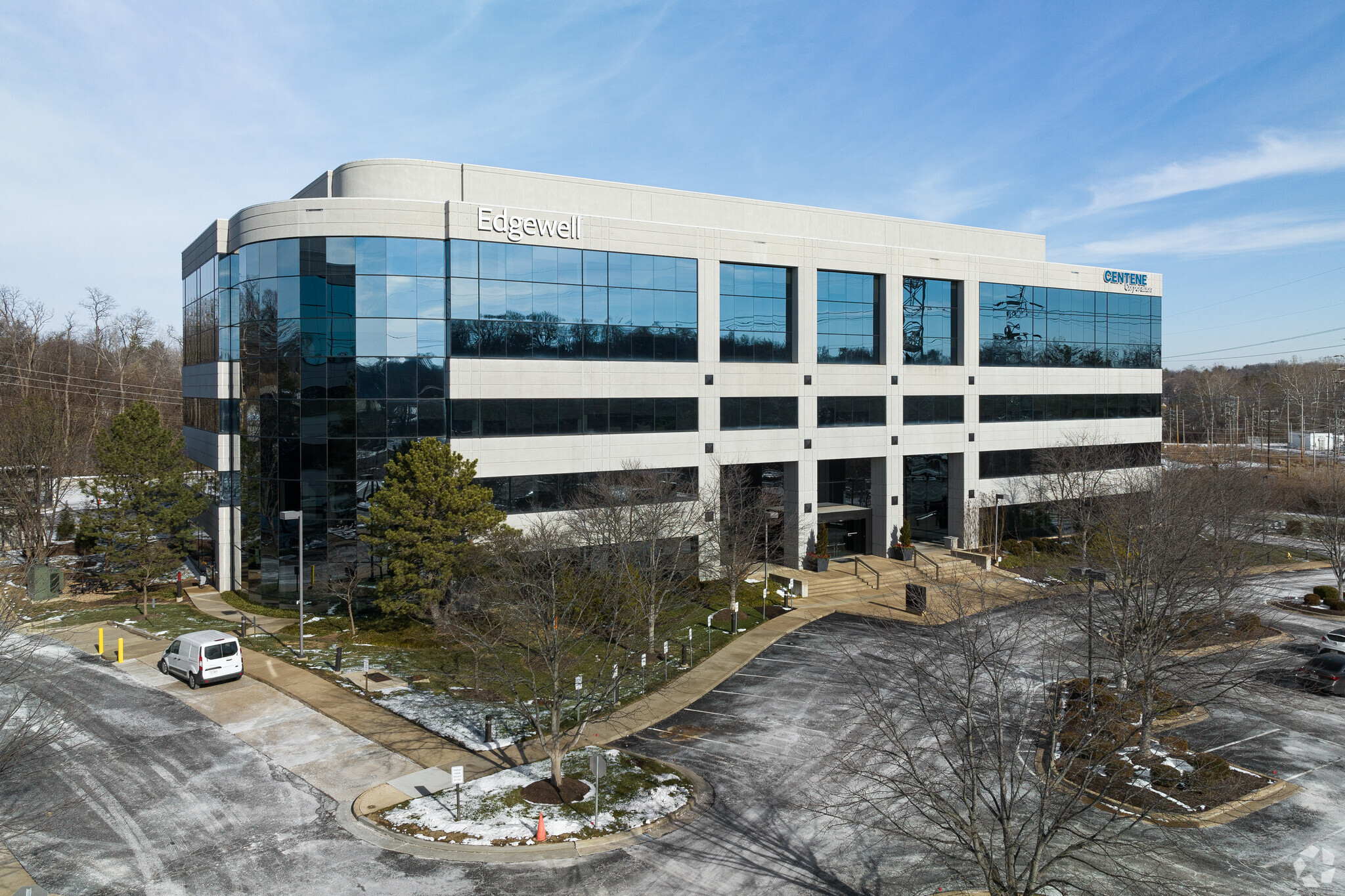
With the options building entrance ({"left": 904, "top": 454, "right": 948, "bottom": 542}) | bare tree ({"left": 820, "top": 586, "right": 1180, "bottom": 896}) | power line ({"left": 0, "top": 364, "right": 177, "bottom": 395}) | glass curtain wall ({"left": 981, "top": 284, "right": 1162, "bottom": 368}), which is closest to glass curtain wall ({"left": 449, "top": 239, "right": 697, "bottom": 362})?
building entrance ({"left": 904, "top": 454, "right": 948, "bottom": 542})

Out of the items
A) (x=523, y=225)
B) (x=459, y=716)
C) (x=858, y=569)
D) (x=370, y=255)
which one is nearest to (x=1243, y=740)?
(x=858, y=569)

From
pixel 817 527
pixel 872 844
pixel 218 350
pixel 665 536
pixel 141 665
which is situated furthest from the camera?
pixel 817 527

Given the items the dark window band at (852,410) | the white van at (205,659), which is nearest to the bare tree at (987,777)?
the dark window band at (852,410)

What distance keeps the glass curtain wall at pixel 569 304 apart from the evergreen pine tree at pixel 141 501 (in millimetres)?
16020

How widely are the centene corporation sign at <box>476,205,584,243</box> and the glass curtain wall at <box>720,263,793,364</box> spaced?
29.5ft

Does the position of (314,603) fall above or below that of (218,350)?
below

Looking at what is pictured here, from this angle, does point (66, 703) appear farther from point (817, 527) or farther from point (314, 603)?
point (817, 527)

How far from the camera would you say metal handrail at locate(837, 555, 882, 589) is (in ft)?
143

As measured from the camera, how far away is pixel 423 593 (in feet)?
102

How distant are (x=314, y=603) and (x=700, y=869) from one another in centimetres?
2621

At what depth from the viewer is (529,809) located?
18.4 m

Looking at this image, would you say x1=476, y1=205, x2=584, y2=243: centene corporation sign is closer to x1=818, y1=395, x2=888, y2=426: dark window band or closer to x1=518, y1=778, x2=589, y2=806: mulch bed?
x1=818, y1=395, x2=888, y2=426: dark window band

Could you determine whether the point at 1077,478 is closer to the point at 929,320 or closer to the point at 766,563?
the point at 929,320

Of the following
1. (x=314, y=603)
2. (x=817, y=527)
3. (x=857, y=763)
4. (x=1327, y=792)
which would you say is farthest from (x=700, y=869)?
(x=817, y=527)
